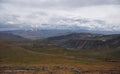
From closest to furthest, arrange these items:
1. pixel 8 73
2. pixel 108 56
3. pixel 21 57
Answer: pixel 8 73 < pixel 21 57 < pixel 108 56

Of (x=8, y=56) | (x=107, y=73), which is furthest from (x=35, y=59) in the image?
(x=107, y=73)

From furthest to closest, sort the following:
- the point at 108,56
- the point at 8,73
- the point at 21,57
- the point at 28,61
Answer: the point at 108,56, the point at 21,57, the point at 28,61, the point at 8,73

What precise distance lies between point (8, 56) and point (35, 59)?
2459 cm

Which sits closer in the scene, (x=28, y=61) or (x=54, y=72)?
(x=54, y=72)

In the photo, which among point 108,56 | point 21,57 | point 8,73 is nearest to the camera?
point 8,73

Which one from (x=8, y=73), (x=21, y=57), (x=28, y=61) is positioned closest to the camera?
(x=8, y=73)

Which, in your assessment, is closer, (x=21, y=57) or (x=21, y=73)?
(x=21, y=73)

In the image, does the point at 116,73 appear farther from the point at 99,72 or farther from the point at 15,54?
the point at 15,54

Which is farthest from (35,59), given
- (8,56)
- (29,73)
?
(29,73)

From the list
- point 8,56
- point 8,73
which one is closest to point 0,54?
point 8,56

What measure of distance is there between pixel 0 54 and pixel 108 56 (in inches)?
3342

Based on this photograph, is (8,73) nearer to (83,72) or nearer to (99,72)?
(83,72)

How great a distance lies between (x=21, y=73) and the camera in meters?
119

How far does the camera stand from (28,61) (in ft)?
555
